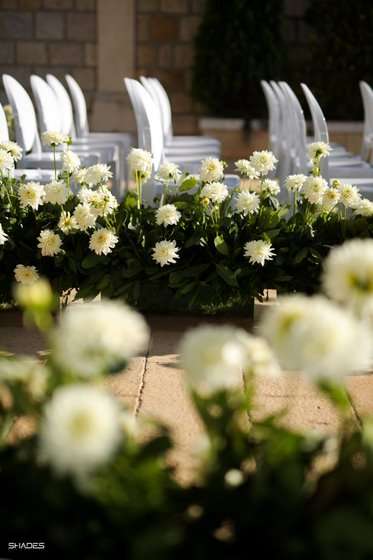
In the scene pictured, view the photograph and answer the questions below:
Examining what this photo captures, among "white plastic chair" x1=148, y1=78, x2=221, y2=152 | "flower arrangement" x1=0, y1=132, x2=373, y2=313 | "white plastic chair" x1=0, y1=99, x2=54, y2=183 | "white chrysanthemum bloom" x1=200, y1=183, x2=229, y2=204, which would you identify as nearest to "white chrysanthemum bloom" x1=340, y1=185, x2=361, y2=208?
"flower arrangement" x1=0, y1=132, x2=373, y2=313

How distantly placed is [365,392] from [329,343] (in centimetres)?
178

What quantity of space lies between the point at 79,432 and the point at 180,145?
5.22 meters

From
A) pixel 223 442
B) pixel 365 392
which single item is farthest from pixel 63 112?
pixel 223 442

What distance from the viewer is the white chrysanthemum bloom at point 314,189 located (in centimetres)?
327

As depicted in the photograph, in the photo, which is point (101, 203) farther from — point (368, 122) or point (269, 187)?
point (368, 122)

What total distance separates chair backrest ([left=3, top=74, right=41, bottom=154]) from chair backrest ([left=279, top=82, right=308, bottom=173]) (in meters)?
1.44

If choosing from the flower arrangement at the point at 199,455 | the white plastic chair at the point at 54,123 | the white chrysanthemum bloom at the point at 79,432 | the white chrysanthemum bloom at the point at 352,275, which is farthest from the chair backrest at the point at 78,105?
the white chrysanthemum bloom at the point at 79,432

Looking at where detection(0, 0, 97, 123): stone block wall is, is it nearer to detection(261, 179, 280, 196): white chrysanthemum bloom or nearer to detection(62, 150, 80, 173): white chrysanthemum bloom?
detection(62, 150, 80, 173): white chrysanthemum bloom

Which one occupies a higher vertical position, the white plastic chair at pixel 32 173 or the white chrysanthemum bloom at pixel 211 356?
the white chrysanthemum bloom at pixel 211 356

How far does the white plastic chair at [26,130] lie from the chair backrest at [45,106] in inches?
2.2

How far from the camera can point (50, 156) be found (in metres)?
5.14

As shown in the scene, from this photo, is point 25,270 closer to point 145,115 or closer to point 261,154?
point 261,154

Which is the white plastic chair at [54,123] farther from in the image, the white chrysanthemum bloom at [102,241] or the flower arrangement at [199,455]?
the flower arrangement at [199,455]

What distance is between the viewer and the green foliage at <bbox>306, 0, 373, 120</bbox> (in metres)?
8.65
